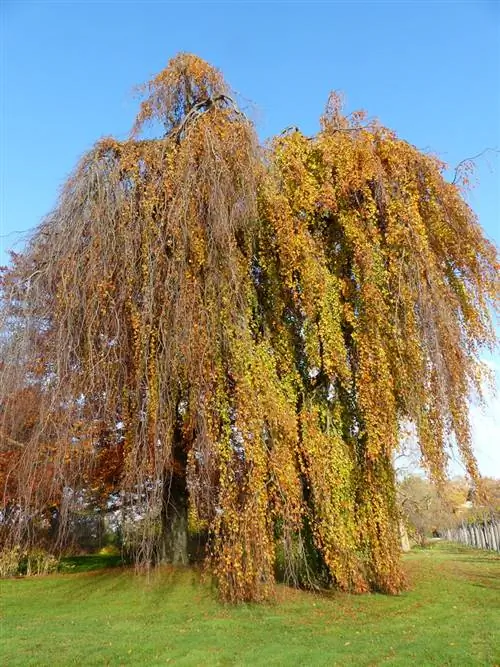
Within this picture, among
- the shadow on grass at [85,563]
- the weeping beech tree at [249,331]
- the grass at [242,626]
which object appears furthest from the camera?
the shadow on grass at [85,563]

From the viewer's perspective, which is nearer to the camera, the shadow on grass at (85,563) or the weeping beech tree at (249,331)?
the weeping beech tree at (249,331)

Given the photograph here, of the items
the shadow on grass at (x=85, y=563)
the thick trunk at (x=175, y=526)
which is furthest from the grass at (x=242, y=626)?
the shadow on grass at (x=85, y=563)

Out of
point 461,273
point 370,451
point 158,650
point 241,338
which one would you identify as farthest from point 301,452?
point 461,273

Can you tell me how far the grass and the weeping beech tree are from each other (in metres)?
0.58

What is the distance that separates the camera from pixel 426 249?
8.49 m

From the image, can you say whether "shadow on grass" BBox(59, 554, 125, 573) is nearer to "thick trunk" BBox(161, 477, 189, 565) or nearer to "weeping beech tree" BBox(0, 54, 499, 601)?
"thick trunk" BBox(161, 477, 189, 565)

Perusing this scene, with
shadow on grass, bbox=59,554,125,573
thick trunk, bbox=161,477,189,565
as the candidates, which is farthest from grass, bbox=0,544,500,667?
shadow on grass, bbox=59,554,125,573

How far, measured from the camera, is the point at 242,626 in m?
7.07

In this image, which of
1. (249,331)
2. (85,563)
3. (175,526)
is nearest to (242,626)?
(249,331)

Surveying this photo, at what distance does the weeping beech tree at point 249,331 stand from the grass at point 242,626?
58 cm

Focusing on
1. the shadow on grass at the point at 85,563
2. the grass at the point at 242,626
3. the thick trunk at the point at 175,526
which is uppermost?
the thick trunk at the point at 175,526

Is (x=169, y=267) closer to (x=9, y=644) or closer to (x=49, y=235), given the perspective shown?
(x=49, y=235)

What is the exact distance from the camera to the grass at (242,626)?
5664 mm

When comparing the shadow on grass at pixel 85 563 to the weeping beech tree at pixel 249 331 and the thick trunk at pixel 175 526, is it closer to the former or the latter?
the thick trunk at pixel 175 526
